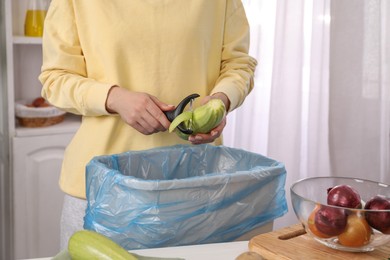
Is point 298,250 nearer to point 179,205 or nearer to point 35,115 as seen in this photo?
point 179,205

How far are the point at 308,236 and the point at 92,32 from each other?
684 mm

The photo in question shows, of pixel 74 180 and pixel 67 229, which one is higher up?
pixel 74 180

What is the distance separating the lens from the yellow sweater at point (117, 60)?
1.39 metres

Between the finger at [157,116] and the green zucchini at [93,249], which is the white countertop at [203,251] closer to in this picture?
the green zucchini at [93,249]

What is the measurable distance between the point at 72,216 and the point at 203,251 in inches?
18.3

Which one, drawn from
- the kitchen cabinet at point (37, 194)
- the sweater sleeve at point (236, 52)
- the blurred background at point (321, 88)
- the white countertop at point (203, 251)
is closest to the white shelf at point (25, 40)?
→ the kitchen cabinet at point (37, 194)

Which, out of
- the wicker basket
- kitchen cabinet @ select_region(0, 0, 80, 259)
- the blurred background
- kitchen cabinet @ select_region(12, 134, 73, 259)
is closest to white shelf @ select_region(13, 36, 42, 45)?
kitchen cabinet @ select_region(0, 0, 80, 259)

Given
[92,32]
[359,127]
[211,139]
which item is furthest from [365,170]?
[92,32]

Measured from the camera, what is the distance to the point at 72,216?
143 cm

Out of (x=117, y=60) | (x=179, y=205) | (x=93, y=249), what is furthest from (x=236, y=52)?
(x=93, y=249)

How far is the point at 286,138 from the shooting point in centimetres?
248

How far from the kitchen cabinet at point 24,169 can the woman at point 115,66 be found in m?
0.90

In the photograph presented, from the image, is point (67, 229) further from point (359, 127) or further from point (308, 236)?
point (359, 127)

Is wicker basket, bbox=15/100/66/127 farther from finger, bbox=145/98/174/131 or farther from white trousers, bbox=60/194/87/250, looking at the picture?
finger, bbox=145/98/174/131
